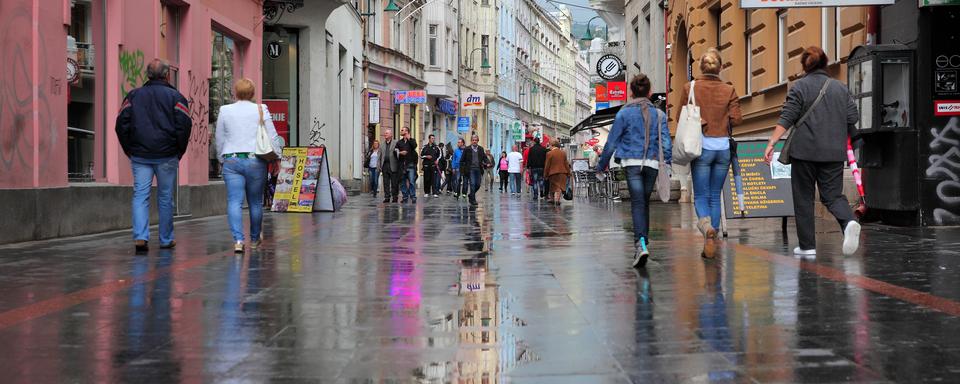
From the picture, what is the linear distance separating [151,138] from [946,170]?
868cm

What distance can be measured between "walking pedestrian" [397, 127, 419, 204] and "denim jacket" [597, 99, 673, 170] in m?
18.2

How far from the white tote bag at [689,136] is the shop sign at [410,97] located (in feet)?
→ 118

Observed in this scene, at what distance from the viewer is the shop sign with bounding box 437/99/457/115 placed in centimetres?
5851

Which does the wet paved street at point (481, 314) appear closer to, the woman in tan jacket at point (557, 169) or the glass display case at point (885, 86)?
the glass display case at point (885, 86)

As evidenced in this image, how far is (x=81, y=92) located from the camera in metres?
14.4

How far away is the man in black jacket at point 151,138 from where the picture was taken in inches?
440

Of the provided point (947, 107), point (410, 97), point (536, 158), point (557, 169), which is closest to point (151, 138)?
point (947, 107)

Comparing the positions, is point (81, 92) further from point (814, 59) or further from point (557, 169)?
point (557, 169)

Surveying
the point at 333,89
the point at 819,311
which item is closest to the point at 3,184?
the point at 819,311

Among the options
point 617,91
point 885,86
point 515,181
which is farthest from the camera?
point 515,181

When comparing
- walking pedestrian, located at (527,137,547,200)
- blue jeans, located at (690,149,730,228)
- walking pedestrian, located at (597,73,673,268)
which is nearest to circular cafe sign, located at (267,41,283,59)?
walking pedestrian, located at (527,137,547,200)

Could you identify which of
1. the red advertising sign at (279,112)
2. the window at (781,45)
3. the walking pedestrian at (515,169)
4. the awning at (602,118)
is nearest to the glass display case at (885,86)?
the window at (781,45)

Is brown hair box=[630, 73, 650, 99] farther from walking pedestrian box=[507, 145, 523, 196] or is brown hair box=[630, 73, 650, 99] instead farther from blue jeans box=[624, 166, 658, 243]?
walking pedestrian box=[507, 145, 523, 196]

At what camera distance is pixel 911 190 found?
13562mm
